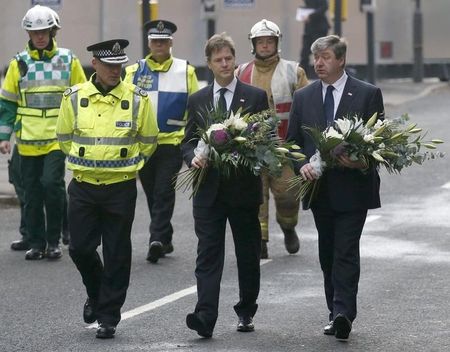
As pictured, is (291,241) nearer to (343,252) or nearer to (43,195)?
(43,195)

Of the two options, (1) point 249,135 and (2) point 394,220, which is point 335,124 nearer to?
(1) point 249,135

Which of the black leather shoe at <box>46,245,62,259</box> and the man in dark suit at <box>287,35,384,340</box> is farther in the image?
the black leather shoe at <box>46,245,62,259</box>

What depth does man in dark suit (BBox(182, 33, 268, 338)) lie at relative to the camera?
31.1ft

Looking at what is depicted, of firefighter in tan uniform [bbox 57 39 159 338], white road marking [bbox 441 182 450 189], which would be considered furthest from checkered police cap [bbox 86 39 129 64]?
white road marking [bbox 441 182 450 189]

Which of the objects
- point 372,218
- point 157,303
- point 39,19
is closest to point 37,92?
point 39,19

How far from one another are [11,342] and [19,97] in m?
3.71

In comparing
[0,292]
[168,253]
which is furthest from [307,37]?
→ [0,292]

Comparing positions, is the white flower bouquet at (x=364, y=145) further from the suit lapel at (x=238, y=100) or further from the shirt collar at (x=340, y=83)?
the suit lapel at (x=238, y=100)

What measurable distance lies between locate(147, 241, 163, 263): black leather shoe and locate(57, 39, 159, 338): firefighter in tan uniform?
282cm

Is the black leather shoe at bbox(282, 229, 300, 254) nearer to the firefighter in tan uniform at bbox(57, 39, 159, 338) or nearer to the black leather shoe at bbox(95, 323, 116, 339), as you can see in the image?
the firefighter in tan uniform at bbox(57, 39, 159, 338)

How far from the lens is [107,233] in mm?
9719

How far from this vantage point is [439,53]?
96.6 feet

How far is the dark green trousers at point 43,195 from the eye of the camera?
504 inches

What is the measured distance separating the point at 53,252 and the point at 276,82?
2372 millimetres
